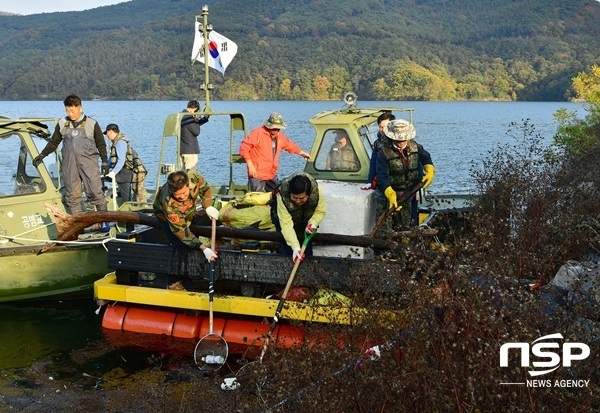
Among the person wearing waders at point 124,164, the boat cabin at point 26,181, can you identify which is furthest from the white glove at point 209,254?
the person wearing waders at point 124,164

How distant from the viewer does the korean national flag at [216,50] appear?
12031 mm

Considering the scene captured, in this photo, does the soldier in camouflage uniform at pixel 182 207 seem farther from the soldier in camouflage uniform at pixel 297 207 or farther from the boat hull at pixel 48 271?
A: the boat hull at pixel 48 271

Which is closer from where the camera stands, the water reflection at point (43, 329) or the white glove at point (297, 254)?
the white glove at point (297, 254)

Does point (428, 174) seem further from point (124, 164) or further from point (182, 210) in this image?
point (124, 164)

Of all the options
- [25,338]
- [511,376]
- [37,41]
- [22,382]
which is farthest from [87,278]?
[37,41]

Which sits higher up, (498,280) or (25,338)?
(498,280)

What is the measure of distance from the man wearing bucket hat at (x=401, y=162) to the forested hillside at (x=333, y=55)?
78551 mm

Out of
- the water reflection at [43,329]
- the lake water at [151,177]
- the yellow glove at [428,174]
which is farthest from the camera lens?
the lake water at [151,177]

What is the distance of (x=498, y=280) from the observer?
4.57 meters

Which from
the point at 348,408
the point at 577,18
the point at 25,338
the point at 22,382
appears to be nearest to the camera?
the point at 348,408

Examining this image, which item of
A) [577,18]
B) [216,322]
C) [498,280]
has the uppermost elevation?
[577,18]

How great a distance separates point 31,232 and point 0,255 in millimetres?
853

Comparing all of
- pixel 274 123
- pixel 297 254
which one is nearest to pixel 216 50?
pixel 274 123

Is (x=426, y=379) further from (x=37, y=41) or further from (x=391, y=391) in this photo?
(x=37, y=41)
